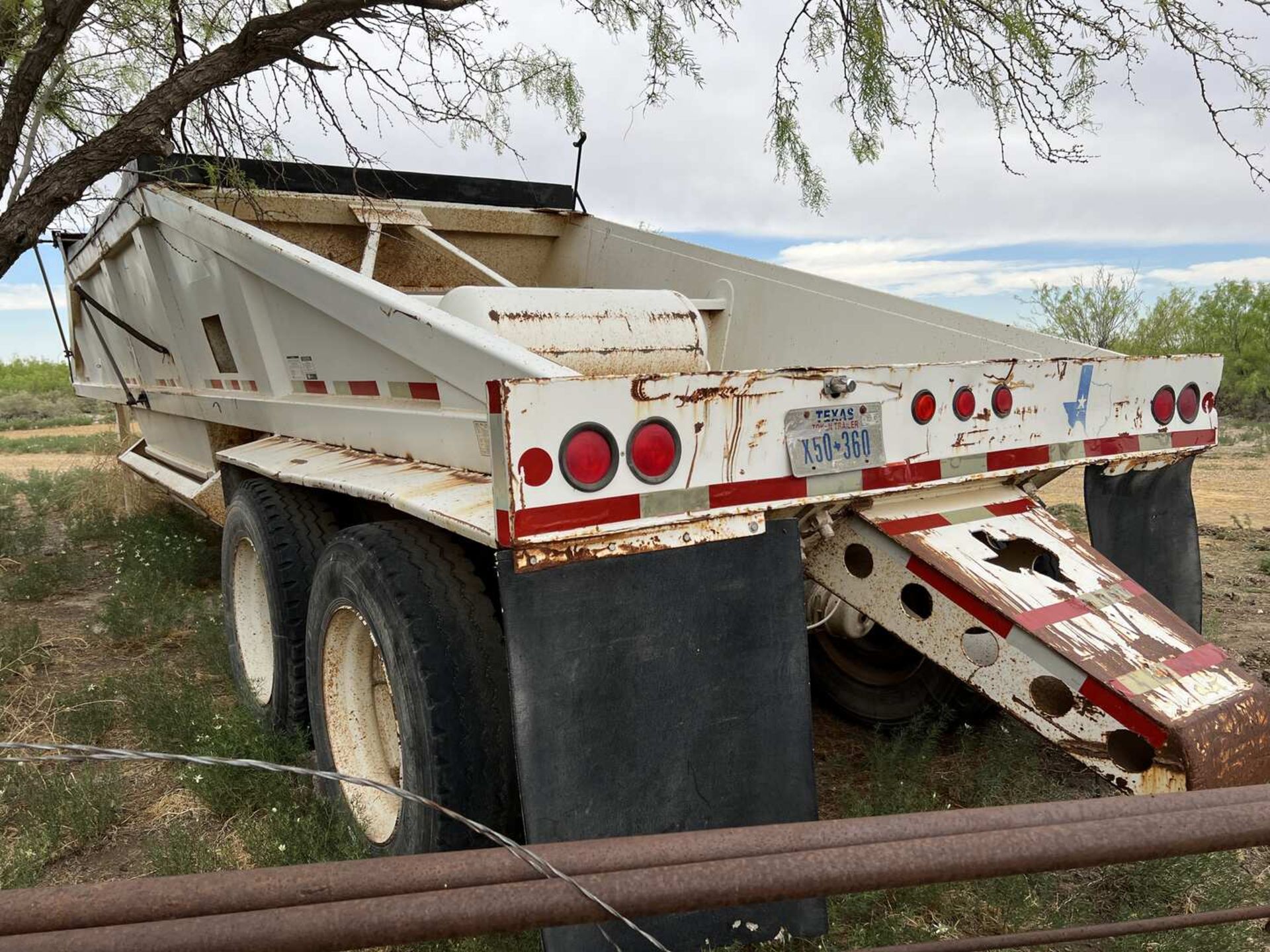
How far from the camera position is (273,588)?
352 cm

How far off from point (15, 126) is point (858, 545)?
4379mm

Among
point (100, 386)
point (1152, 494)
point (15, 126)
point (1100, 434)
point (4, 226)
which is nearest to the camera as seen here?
point (1100, 434)

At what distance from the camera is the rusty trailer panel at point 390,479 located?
2.25m

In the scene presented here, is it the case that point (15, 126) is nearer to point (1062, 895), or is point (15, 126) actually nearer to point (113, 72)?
point (113, 72)

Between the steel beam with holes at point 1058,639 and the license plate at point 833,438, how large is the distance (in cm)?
20

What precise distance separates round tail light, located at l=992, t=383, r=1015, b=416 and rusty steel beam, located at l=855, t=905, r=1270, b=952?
1.42 meters

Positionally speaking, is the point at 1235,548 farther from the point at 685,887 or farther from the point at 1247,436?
the point at 1247,436

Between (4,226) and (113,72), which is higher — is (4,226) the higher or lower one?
the lower one

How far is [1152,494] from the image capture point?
3.42 m

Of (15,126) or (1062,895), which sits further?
(15,126)

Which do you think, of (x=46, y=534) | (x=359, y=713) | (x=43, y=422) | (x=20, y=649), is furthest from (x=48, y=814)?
(x=43, y=422)

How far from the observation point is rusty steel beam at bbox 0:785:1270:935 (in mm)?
1123

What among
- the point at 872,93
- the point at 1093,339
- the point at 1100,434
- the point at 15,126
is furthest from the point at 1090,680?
the point at 1093,339

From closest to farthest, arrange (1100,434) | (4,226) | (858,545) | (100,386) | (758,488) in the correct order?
(758,488) → (858,545) → (1100,434) → (4,226) → (100,386)
